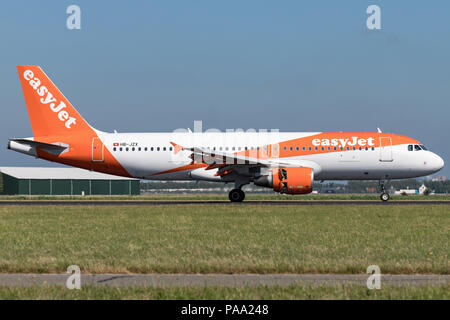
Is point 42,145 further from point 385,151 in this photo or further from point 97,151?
Answer: point 385,151

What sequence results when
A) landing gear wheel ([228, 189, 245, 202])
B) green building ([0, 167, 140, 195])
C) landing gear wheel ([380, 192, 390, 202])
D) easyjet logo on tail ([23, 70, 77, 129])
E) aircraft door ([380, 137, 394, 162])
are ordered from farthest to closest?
green building ([0, 167, 140, 195]), easyjet logo on tail ([23, 70, 77, 129]), landing gear wheel ([380, 192, 390, 202]), landing gear wheel ([228, 189, 245, 202]), aircraft door ([380, 137, 394, 162])

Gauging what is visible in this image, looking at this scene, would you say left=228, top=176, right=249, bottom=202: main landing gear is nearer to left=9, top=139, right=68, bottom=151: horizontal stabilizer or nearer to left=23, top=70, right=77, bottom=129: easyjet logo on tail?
left=9, top=139, right=68, bottom=151: horizontal stabilizer

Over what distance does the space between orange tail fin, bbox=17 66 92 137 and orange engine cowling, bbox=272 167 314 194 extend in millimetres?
13776

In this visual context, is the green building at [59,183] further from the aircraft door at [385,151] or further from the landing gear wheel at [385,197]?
the aircraft door at [385,151]

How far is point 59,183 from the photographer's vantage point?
9088 centimetres

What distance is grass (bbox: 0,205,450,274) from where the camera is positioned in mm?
12367

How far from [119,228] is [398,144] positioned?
74.3 ft

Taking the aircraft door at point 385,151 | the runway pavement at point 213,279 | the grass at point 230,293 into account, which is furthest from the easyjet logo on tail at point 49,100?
the grass at point 230,293

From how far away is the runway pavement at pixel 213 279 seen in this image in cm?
1035

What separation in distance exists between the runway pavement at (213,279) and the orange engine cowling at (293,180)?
23431mm

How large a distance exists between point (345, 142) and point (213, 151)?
833 cm

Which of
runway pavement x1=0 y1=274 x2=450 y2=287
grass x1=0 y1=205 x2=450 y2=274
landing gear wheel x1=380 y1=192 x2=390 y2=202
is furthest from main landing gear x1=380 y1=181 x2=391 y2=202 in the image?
runway pavement x1=0 y1=274 x2=450 y2=287

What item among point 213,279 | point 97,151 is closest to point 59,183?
point 97,151
